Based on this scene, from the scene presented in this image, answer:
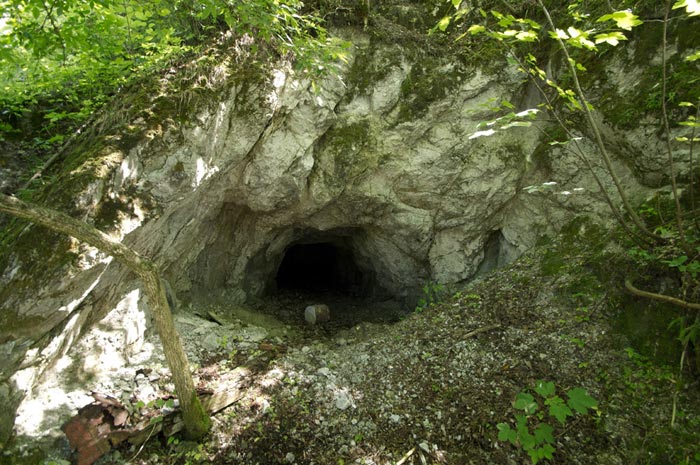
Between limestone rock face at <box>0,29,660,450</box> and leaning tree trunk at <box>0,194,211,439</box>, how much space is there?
105 cm

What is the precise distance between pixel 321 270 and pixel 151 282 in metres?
8.97

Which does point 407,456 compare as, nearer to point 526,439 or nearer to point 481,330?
point 526,439

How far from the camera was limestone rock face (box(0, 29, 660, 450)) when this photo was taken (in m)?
3.60

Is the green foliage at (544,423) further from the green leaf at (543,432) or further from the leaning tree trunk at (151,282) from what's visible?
the leaning tree trunk at (151,282)

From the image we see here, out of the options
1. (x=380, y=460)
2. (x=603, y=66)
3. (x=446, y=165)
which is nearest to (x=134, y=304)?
(x=380, y=460)

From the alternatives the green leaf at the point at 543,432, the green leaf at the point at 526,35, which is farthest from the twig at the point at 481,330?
the green leaf at the point at 526,35

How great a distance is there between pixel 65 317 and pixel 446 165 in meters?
5.17

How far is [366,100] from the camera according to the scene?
5480 mm

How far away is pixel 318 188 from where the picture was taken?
5.66 m

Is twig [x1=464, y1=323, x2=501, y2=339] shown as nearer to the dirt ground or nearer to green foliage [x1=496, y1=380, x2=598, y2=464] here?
the dirt ground

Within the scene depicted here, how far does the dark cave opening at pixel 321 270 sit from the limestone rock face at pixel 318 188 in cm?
258

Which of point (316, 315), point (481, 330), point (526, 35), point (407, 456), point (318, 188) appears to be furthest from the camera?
point (316, 315)

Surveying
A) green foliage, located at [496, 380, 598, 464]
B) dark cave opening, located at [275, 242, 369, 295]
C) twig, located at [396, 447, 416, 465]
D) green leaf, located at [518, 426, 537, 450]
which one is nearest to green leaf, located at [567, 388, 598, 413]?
green foliage, located at [496, 380, 598, 464]

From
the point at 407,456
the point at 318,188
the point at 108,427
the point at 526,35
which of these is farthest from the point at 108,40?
the point at 407,456
